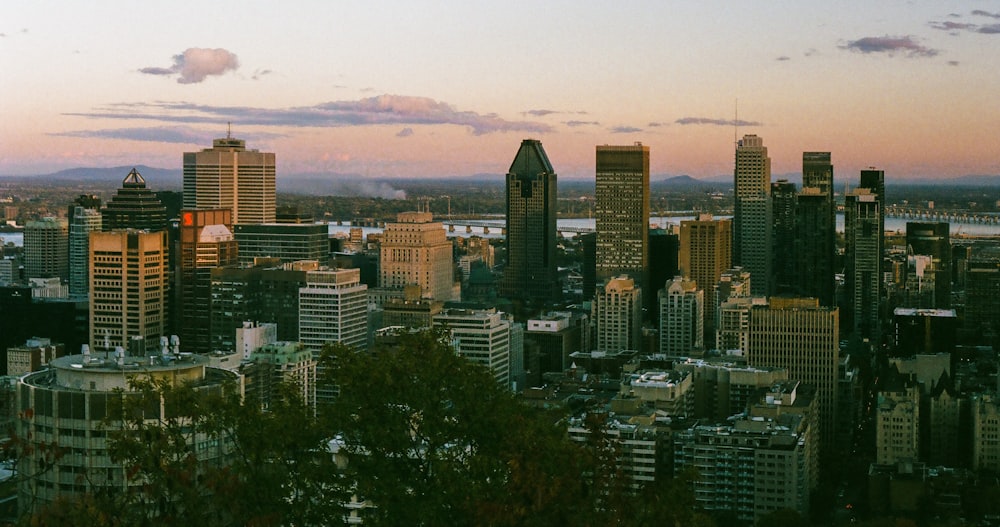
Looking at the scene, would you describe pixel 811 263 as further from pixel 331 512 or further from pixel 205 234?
pixel 331 512

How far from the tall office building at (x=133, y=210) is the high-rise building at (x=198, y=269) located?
476 centimetres

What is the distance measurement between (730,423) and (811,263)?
26.5 m

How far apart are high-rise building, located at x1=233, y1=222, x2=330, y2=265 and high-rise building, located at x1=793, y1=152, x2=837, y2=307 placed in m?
17.8

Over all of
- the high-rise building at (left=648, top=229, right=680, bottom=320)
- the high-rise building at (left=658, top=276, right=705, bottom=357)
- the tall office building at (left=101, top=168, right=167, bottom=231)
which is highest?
the tall office building at (left=101, top=168, right=167, bottom=231)

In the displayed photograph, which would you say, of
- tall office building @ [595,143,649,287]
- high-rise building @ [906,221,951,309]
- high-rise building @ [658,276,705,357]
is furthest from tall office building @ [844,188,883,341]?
tall office building @ [595,143,649,287]

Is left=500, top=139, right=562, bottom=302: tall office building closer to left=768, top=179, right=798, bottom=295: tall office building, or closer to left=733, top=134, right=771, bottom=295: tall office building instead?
left=733, top=134, right=771, bottom=295: tall office building

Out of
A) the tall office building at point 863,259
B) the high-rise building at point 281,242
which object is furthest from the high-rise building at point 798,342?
the high-rise building at point 281,242

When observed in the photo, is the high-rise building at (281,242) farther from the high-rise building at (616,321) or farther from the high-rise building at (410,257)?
the high-rise building at (616,321)

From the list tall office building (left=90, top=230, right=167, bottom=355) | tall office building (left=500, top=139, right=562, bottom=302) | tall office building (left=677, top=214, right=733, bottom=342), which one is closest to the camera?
tall office building (left=90, top=230, right=167, bottom=355)

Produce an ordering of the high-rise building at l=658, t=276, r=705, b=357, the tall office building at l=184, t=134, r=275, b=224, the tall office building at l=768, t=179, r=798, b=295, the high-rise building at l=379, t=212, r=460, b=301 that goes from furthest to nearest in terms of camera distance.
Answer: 1. the tall office building at l=184, t=134, r=275, b=224
2. the tall office building at l=768, t=179, r=798, b=295
3. the high-rise building at l=379, t=212, r=460, b=301
4. the high-rise building at l=658, t=276, r=705, b=357

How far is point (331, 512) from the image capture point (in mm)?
6492

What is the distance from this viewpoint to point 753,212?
5319cm

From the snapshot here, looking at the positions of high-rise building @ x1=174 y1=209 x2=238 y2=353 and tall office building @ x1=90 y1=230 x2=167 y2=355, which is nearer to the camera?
tall office building @ x1=90 y1=230 x2=167 y2=355

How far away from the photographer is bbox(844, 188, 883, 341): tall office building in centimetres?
4253
